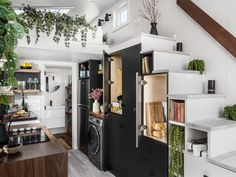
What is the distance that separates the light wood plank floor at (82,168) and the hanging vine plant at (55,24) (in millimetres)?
2415

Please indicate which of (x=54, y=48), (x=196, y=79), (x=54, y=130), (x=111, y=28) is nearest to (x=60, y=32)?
(x=54, y=48)

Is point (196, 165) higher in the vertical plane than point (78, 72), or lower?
lower

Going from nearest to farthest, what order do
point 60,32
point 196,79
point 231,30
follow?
point 231,30 < point 196,79 < point 60,32

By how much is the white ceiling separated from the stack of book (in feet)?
10.6

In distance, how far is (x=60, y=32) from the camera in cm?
Result: 339

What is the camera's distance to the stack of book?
2002 mm

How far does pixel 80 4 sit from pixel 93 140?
120 inches

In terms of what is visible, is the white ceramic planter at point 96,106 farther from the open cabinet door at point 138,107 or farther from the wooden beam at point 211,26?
the wooden beam at point 211,26

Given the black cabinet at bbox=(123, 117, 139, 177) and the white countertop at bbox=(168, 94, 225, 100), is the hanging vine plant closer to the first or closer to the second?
the black cabinet at bbox=(123, 117, 139, 177)

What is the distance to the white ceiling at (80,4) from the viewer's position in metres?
3.90

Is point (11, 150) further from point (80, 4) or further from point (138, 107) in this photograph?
point (80, 4)

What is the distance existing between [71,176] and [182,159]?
2307 mm

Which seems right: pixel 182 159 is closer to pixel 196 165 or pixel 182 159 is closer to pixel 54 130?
pixel 196 165

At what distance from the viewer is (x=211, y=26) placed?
234 cm
